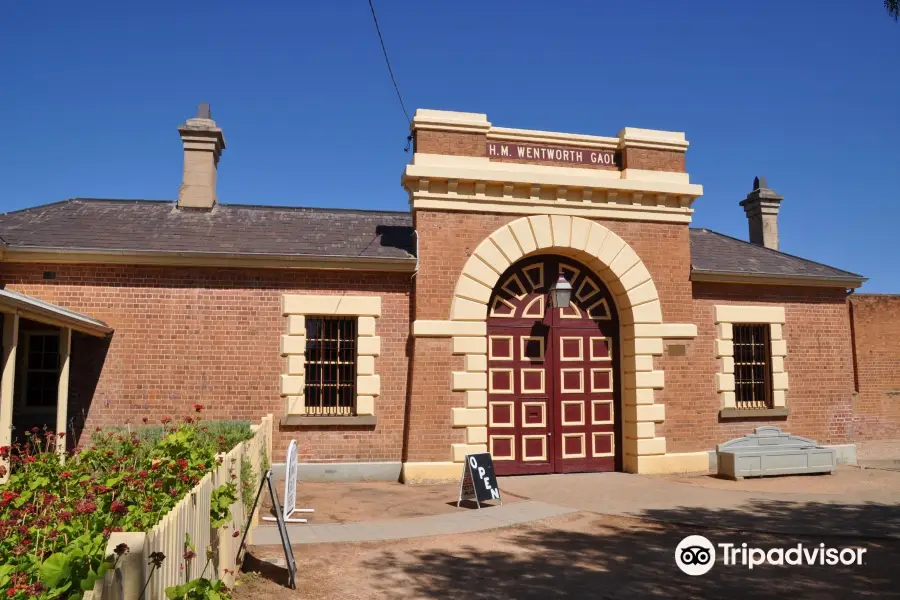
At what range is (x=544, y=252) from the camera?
43.3ft

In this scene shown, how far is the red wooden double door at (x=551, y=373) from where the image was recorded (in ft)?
41.8

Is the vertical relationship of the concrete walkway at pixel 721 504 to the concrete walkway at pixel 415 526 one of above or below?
above

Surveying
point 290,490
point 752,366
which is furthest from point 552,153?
point 290,490

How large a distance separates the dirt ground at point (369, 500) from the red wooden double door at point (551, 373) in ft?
6.00

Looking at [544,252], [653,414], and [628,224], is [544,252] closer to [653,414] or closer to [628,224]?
[628,224]

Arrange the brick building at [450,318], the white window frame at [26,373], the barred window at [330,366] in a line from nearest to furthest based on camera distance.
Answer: the white window frame at [26,373]
the brick building at [450,318]
the barred window at [330,366]

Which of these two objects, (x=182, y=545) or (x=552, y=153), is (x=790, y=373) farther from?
(x=182, y=545)

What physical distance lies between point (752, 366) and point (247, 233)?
10652 mm

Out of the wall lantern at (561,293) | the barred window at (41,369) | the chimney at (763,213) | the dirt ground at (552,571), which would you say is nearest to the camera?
the dirt ground at (552,571)

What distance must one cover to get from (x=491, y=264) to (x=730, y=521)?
5894 mm

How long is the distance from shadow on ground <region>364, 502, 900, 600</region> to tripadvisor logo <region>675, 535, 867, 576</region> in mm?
95

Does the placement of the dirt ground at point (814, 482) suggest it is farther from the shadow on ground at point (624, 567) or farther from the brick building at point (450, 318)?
the shadow on ground at point (624, 567)

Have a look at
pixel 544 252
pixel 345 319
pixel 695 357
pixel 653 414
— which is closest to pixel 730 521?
pixel 653 414

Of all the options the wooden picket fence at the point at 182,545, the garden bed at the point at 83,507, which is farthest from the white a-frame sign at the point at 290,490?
the garden bed at the point at 83,507
